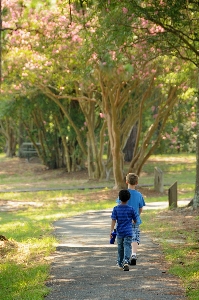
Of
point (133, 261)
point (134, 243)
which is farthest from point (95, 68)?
point (133, 261)

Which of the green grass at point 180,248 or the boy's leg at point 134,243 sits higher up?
the boy's leg at point 134,243

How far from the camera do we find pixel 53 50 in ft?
87.3

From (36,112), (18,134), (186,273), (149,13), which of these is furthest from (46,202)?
(18,134)

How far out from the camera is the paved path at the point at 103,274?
8375 mm

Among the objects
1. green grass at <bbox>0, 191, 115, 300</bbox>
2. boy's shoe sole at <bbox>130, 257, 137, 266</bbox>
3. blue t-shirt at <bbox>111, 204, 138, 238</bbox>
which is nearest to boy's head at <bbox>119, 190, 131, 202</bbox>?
blue t-shirt at <bbox>111, 204, 138, 238</bbox>

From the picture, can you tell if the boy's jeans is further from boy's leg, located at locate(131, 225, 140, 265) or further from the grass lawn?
the grass lawn

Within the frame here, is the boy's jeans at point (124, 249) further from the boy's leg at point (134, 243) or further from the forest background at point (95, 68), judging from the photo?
the forest background at point (95, 68)

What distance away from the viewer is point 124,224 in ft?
33.6

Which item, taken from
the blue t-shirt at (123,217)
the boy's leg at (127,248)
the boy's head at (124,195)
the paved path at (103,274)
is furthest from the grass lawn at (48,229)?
the boy's head at (124,195)

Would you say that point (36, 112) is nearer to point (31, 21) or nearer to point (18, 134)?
point (18, 134)

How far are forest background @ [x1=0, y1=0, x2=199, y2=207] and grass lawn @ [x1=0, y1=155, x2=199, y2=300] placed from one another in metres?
1.81

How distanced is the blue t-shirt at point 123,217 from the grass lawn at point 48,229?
2.83 feet

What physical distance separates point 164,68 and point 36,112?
15.7 metres

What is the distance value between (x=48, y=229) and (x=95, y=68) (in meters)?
11.3
